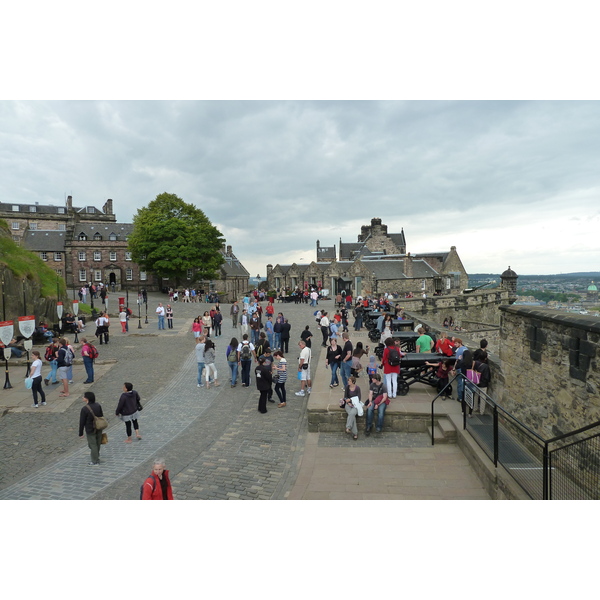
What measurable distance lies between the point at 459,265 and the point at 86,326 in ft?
129

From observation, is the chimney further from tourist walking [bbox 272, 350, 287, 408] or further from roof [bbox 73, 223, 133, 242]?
roof [bbox 73, 223, 133, 242]

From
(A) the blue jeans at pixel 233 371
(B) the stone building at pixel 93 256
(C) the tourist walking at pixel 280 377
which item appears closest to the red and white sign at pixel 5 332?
(A) the blue jeans at pixel 233 371

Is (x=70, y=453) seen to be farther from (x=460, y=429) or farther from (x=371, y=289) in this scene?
(x=371, y=289)

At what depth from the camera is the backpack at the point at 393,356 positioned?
9.07 m

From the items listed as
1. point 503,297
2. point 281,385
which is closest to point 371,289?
point 503,297

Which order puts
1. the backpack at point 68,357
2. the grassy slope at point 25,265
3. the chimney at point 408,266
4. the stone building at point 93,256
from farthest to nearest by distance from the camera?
the stone building at point 93,256 < the chimney at point 408,266 < the grassy slope at point 25,265 < the backpack at point 68,357

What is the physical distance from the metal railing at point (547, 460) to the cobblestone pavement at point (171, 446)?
10.9 feet

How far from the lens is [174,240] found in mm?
42375

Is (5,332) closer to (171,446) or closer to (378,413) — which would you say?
(171,446)

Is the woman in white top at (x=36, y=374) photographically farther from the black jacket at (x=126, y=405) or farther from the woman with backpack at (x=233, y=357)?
the woman with backpack at (x=233, y=357)

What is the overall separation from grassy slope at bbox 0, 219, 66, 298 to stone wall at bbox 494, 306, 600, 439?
790 inches

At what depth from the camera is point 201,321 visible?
689 inches

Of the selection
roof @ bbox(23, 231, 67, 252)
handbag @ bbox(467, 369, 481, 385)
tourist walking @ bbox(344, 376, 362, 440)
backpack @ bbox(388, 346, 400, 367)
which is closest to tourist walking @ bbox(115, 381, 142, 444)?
tourist walking @ bbox(344, 376, 362, 440)

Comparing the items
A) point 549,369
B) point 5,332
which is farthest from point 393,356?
point 5,332
